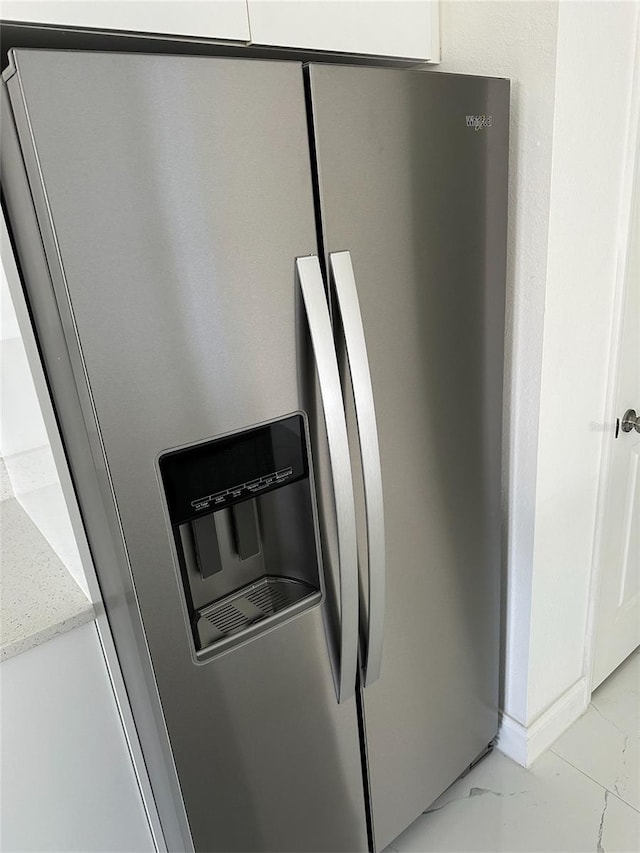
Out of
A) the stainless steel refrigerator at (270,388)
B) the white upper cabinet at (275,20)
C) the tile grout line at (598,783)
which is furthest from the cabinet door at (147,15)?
the tile grout line at (598,783)

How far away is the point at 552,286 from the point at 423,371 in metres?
0.37

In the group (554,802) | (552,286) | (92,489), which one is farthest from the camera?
(554,802)

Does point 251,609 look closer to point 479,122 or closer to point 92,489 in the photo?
point 92,489

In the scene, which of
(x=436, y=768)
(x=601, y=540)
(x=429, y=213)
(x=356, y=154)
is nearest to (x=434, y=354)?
(x=429, y=213)

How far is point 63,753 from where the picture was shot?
3.94 ft

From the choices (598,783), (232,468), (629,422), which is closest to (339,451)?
(232,468)

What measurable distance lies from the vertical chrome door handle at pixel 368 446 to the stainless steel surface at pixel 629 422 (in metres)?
0.87

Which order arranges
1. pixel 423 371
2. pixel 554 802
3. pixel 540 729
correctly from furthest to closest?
pixel 540 729 < pixel 554 802 < pixel 423 371

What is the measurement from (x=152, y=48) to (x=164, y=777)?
123 centimetres

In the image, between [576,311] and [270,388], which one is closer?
[270,388]

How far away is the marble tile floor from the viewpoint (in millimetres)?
1628

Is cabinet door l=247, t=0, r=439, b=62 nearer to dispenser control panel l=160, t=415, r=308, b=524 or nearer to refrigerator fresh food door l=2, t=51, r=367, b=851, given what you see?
refrigerator fresh food door l=2, t=51, r=367, b=851

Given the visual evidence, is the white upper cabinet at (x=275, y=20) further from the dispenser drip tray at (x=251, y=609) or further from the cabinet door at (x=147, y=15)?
the dispenser drip tray at (x=251, y=609)

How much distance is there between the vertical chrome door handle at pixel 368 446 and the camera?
107 cm
